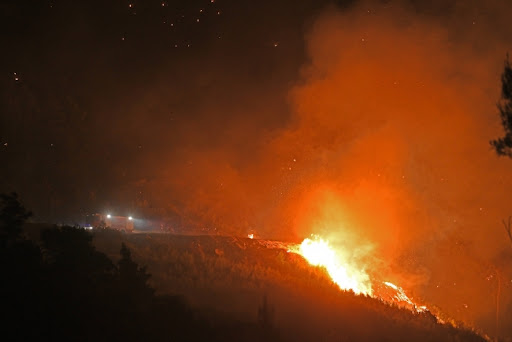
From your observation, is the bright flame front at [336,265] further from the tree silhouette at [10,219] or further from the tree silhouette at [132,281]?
the tree silhouette at [10,219]

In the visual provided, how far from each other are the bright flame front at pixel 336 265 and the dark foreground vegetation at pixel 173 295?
2.82 meters

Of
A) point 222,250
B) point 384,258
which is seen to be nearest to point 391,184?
point 384,258

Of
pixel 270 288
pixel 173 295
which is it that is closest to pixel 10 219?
pixel 173 295

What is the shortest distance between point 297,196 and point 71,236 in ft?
124

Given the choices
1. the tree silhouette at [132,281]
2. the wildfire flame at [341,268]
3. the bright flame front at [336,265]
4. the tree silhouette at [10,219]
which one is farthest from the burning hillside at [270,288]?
the tree silhouette at [10,219]

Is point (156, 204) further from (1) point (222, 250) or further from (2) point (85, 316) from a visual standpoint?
(2) point (85, 316)

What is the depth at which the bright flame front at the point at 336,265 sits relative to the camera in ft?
98.0

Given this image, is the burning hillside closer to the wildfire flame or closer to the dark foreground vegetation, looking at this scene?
the dark foreground vegetation

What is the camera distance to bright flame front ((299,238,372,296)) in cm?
2986

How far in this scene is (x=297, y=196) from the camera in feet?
160

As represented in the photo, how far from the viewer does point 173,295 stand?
15516 millimetres

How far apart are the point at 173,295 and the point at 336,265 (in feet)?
60.2

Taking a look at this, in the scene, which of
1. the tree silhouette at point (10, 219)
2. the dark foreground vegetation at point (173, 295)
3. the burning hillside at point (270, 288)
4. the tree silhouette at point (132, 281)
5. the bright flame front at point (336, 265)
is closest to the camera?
the dark foreground vegetation at point (173, 295)

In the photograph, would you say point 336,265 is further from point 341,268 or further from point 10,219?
point 10,219
